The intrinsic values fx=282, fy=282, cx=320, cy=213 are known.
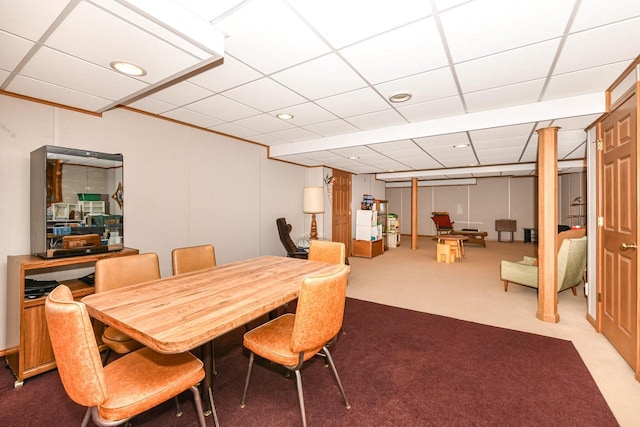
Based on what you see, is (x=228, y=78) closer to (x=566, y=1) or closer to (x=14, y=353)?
(x=566, y=1)

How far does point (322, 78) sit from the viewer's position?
99.6 inches

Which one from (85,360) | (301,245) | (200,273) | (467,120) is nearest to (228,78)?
(200,273)

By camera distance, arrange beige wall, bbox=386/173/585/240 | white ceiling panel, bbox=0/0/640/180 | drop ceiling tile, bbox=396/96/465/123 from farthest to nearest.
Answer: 1. beige wall, bbox=386/173/585/240
2. drop ceiling tile, bbox=396/96/465/123
3. white ceiling panel, bbox=0/0/640/180

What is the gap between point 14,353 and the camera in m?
2.29

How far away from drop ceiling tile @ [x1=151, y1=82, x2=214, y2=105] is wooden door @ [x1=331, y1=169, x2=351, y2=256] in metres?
4.44

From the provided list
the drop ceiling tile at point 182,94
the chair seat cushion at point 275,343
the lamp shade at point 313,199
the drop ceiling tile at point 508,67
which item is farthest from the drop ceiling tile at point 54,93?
the lamp shade at point 313,199

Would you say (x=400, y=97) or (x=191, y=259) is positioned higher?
(x=400, y=97)

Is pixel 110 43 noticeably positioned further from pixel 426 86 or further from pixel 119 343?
pixel 426 86

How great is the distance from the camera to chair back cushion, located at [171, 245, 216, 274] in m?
2.58

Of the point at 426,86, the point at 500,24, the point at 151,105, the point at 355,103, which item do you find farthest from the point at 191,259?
the point at 500,24

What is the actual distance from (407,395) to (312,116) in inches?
121

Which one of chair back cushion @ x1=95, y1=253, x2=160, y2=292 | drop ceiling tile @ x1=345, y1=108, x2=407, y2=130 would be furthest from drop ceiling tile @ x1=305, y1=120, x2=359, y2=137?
chair back cushion @ x1=95, y1=253, x2=160, y2=292

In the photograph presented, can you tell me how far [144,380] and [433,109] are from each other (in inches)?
142

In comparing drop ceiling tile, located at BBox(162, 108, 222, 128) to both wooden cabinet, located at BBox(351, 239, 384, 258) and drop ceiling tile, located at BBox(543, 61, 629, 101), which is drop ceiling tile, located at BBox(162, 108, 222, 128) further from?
wooden cabinet, located at BBox(351, 239, 384, 258)
